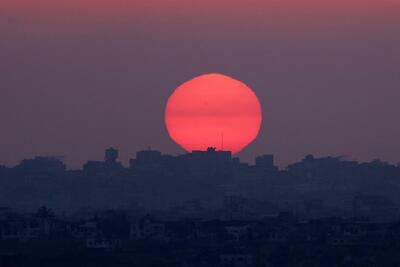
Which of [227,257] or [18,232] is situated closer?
[227,257]

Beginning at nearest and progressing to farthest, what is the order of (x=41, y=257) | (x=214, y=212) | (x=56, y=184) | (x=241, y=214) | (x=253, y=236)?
(x=41, y=257) < (x=253, y=236) < (x=241, y=214) < (x=214, y=212) < (x=56, y=184)

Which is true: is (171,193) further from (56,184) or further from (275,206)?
(275,206)

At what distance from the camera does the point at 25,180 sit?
197 m

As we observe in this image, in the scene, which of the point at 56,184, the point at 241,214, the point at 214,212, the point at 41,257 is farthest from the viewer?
the point at 56,184

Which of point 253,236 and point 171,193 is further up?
point 171,193

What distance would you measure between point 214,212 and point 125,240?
48343mm

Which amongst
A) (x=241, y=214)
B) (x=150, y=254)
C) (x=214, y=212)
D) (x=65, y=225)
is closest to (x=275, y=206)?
(x=214, y=212)

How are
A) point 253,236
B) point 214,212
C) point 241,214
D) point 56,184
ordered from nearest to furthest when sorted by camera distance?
point 253,236, point 241,214, point 214,212, point 56,184

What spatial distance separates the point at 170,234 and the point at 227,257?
56.6 feet

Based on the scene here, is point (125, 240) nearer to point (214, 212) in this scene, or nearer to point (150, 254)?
point (150, 254)

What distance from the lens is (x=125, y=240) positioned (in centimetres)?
10844

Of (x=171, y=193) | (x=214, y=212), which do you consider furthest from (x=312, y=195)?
(x=214, y=212)

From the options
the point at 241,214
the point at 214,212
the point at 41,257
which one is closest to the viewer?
the point at 41,257

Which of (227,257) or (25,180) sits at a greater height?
(25,180)
